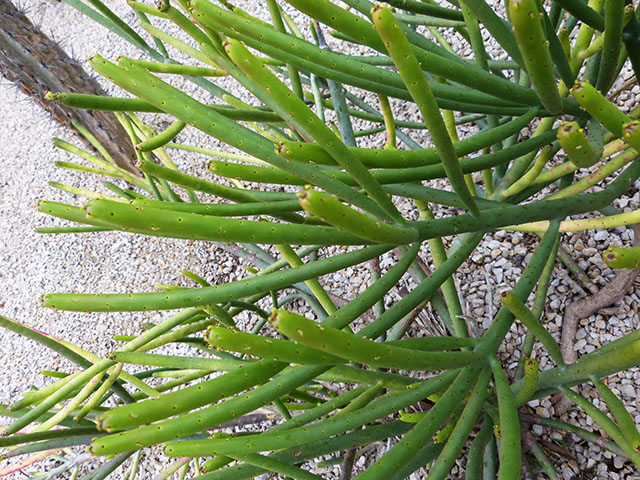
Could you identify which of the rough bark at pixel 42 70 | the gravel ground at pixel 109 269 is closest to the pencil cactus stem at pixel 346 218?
the gravel ground at pixel 109 269

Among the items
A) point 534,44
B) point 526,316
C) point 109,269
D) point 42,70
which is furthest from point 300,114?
point 109,269

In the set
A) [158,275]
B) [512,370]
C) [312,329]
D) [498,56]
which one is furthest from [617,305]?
[158,275]

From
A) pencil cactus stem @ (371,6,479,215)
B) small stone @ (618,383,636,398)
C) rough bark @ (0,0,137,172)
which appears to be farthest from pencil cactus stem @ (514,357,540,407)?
rough bark @ (0,0,137,172)

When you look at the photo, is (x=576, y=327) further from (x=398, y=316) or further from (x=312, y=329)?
(x=312, y=329)

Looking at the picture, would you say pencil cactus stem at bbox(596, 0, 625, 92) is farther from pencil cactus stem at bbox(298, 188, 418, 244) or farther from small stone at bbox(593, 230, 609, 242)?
small stone at bbox(593, 230, 609, 242)

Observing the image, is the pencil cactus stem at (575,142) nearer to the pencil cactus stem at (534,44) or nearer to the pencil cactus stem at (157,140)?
the pencil cactus stem at (534,44)

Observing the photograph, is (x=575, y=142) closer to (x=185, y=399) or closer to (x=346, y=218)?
(x=346, y=218)
